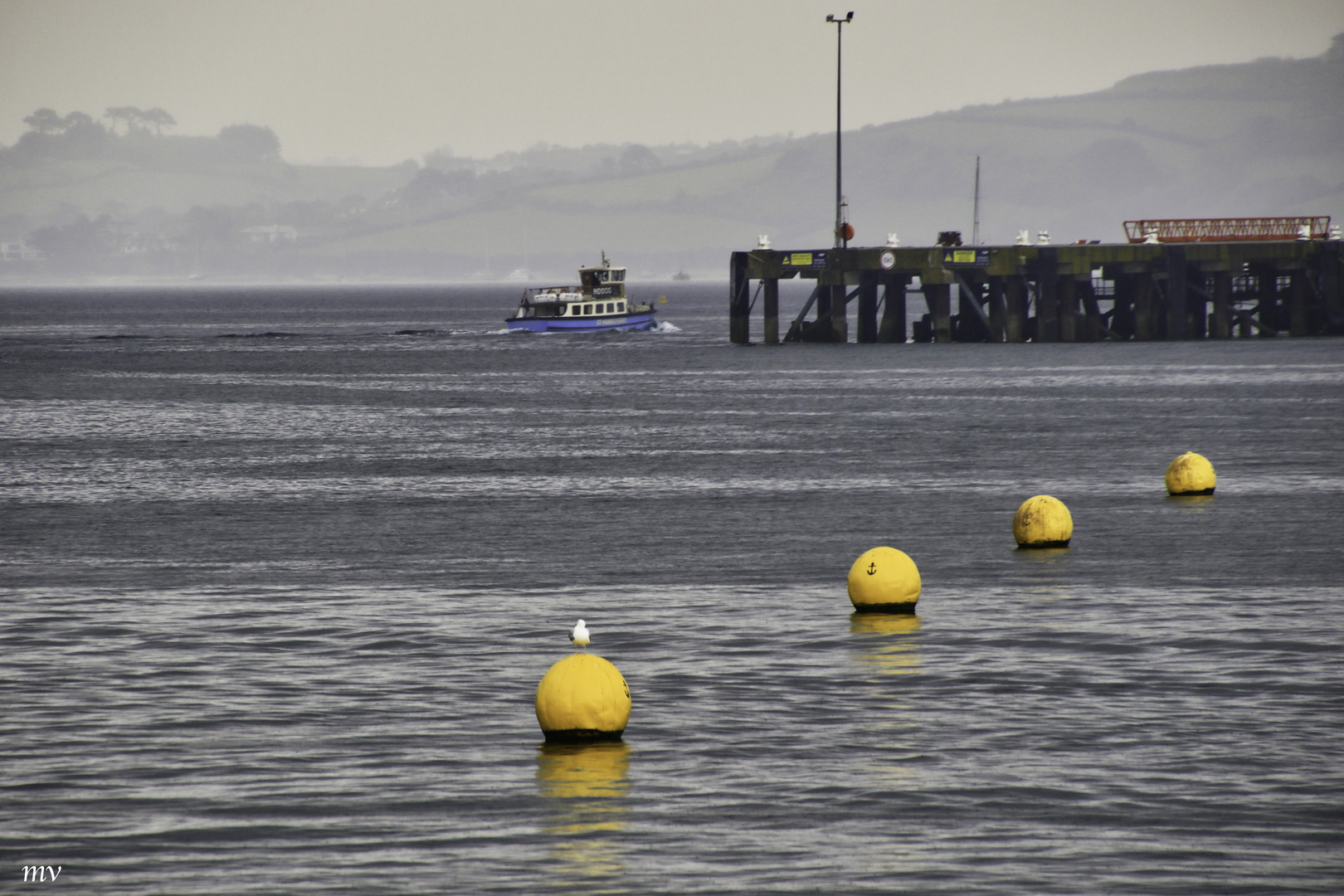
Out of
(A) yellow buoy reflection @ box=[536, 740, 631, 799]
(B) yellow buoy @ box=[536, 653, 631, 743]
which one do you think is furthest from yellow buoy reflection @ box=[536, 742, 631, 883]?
(B) yellow buoy @ box=[536, 653, 631, 743]

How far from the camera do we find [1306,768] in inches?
500

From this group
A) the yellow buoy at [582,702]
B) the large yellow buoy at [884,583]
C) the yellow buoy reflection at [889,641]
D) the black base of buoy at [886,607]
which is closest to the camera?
the yellow buoy at [582,702]

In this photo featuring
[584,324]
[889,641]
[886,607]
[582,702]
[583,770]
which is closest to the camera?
[583,770]

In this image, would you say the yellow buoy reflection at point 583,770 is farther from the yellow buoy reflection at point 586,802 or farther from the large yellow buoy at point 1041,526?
the large yellow buoy at point 1041,526

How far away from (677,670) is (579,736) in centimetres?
275

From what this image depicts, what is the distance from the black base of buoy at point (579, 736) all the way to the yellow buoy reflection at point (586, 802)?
0.06m

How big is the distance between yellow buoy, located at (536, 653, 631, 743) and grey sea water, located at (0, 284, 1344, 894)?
10.2 inches

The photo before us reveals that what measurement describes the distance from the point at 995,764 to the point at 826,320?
8228cm

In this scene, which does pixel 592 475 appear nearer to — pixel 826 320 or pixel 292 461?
pixel 292 461

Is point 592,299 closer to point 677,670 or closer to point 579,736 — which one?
point 677,670

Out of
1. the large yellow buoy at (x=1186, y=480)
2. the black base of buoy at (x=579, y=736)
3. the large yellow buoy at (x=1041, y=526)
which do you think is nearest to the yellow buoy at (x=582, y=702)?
the black base of buoy at (x=579, y=736)

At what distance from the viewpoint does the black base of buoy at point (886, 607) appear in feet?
63.3

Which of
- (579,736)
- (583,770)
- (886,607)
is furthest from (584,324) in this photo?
(583,770)

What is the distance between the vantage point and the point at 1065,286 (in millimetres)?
83750
